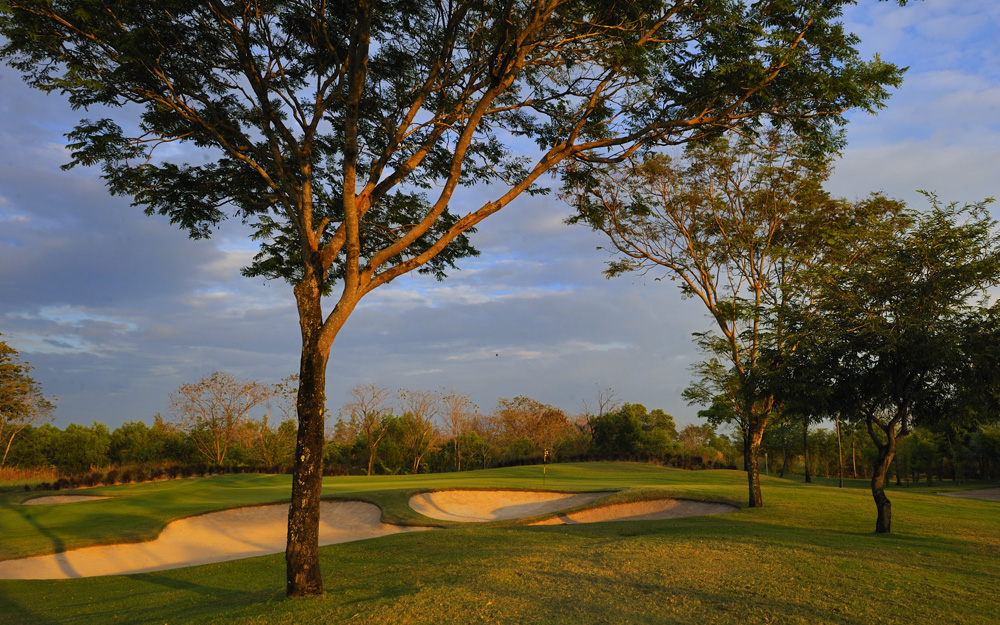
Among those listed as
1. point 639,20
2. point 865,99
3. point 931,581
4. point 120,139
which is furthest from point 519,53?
point 931,581

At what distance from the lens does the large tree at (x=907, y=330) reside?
41.2 feet

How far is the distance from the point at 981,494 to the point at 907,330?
2950 centimetres

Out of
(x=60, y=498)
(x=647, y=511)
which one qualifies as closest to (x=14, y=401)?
(x=60, y=498)

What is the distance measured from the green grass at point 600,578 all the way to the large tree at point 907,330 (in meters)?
2.95

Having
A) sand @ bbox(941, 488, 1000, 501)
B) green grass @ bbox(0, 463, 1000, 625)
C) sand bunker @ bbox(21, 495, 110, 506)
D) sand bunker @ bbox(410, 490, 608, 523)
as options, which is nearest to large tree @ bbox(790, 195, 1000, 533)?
green grass @ bbox(0, 463, 1000, 625)

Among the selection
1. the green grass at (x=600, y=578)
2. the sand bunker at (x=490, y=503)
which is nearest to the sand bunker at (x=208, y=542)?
the green grass at (x=600, y=578)

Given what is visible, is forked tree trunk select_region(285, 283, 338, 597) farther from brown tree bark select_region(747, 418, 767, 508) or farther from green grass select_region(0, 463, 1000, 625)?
brown tree bark select_region(747, 418, 767, 508)

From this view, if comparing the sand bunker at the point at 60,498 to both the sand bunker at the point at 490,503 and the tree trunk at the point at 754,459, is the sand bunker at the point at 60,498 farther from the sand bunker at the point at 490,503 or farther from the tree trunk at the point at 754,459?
the tree trunk at the point at 754,459

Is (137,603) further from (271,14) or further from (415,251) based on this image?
(271,14)

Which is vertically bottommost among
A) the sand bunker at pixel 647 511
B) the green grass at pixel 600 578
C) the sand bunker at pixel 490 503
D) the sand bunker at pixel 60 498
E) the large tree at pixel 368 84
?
the sand bunker at pixel 60 498

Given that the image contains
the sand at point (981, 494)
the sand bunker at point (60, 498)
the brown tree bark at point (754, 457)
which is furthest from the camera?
the sand at point (981, 494)

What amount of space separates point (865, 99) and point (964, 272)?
6.34 metres

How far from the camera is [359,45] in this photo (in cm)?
880

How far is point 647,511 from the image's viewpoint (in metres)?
21.2
